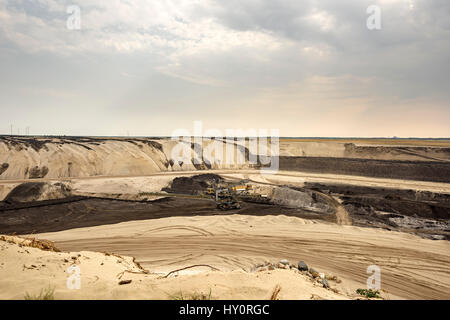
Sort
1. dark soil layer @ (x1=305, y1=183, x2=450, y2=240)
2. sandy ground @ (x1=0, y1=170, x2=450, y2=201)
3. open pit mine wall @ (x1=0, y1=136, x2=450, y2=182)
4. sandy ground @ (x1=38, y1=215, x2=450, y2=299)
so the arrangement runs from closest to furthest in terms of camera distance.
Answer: sandy ground @ (x1=38, y1=215, x2=450, y2=299), dark soil layer @ (x1=305, y1=183, x2=450, y2=240), sandy ground @ (x1=0, y1=170, x2=450, y2=201), open pit mine wall @ (x1=0, y1=136, x2=450, y2=182)

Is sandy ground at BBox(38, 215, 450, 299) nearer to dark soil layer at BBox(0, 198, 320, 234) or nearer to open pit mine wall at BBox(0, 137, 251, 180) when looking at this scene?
dark soil layer at BBox(0, 198, 320, 234)

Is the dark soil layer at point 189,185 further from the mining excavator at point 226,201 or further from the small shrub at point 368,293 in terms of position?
the small shrub at point 368,293

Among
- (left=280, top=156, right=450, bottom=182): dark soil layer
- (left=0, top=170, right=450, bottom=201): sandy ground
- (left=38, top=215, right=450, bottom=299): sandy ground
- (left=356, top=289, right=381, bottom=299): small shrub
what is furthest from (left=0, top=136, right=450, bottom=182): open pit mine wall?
(left=356, top=289, right=381, bottom=299): small shrub

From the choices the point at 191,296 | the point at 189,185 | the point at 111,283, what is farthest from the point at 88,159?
the point at 191,296

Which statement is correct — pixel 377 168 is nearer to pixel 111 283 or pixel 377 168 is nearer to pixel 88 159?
pixel 111 283

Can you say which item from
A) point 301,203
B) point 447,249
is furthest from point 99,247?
point 447,249
